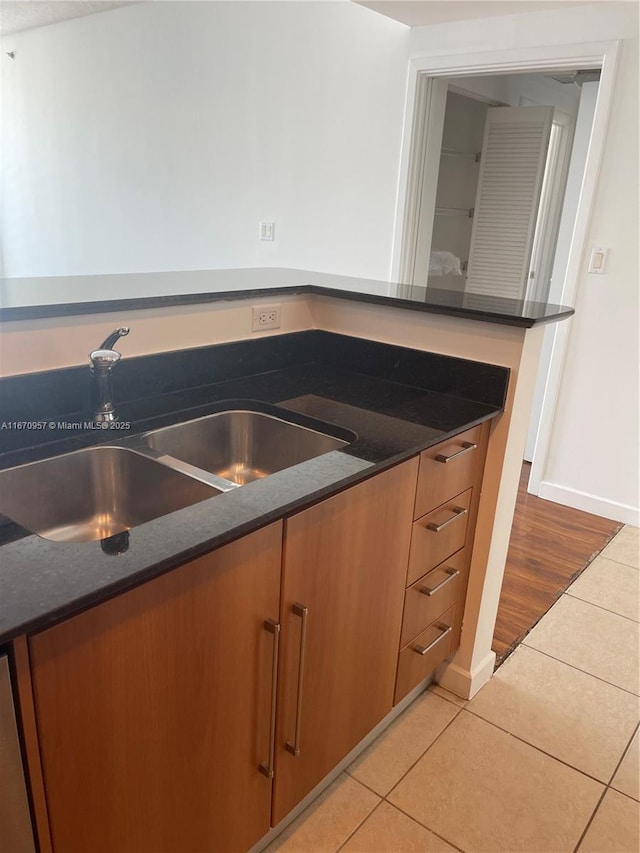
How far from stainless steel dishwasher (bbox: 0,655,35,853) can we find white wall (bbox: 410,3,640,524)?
2.91 metres

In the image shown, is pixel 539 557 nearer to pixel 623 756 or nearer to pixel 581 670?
pixel 581 670

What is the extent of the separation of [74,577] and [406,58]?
10.6 feet

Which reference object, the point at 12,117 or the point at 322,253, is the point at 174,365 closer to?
the point at 322,253

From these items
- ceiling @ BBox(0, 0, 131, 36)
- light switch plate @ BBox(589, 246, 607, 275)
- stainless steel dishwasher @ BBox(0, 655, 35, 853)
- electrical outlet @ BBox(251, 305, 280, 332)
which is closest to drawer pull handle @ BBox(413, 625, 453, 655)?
electrical outlet @ BBox(251, 305, 280, 332)

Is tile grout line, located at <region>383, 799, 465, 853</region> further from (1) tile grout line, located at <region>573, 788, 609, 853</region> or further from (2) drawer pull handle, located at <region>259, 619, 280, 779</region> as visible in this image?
(2) drawer pull handle, located at <region>259, 619, 280, 779</region>

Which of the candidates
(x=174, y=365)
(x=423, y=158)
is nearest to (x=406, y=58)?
(x=423, y=158)

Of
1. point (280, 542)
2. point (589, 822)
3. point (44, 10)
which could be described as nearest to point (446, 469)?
point (280, 542)

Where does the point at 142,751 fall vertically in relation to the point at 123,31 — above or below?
below

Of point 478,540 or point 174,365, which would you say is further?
point 478,540

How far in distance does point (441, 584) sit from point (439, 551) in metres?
0.10

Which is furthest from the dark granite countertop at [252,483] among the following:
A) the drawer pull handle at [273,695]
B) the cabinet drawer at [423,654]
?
the cabinet drawer at [423,654]

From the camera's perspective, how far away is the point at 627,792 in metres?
1.67

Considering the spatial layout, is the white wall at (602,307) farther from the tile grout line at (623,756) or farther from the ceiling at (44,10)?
the ceiling at (44,10)

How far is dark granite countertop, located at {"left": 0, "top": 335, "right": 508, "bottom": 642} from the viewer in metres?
0.80
